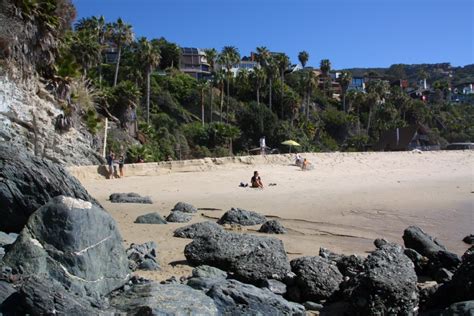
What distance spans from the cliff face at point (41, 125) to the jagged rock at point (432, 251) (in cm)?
1609

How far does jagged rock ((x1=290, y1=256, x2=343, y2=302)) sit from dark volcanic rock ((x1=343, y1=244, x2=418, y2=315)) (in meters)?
0.52

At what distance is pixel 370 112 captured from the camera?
254 feet

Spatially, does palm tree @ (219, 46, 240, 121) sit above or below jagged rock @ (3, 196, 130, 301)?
above

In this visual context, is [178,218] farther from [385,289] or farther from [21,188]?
[385,289]

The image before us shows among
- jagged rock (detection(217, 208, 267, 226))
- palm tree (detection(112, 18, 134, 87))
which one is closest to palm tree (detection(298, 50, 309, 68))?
palm tree (detection(112, 18, 134, 87))

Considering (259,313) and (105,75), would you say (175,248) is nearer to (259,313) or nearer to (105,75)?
(259,313)

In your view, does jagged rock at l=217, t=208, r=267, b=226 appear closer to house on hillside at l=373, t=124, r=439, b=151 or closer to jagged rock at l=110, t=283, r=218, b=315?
jagged rock at l=110, t=283, r=218, b=315

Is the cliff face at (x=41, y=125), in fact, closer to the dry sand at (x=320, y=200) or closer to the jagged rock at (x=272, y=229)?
the dry sand at (x=320, y=200)

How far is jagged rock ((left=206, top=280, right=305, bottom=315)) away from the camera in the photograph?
4.61 meters

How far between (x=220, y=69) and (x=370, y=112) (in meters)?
24.6

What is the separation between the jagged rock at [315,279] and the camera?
5781 millimetres

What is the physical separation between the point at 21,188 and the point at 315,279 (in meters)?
3.55

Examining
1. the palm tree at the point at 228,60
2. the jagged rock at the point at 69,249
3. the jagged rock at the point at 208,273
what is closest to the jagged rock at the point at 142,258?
the jagged rock at the point at 208,273

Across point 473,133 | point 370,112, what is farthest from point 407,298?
point 473,133
